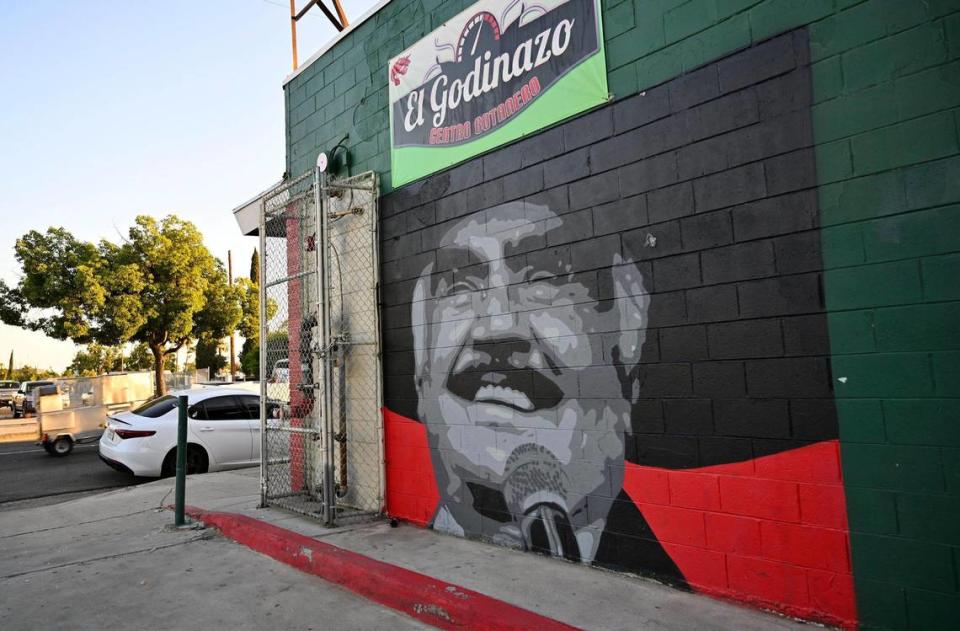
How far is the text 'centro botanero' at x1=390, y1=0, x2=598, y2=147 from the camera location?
15.6 feet

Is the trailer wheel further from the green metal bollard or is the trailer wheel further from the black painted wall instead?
the black painted wall

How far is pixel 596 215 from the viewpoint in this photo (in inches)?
177

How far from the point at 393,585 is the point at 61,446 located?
479 inches

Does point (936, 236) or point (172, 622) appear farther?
point (172, 622)

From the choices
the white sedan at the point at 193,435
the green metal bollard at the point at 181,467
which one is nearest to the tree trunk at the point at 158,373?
the white sedan at the point at 193,435

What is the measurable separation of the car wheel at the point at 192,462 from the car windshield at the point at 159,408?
23.2 inches

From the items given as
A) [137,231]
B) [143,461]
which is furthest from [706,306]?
[137,231]

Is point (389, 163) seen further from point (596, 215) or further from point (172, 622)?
point (172, 622)

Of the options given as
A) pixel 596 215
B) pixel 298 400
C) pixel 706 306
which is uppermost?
pixel 596 215

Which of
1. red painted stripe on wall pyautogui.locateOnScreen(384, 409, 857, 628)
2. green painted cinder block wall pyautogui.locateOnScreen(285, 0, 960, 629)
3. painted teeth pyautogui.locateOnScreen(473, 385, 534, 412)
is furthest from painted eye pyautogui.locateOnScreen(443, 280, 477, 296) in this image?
green painted cinder block wall pyautogui.locateOnScreen(285, 0, 960, 629)

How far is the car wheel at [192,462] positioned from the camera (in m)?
9.85

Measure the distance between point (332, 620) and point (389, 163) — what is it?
418cm

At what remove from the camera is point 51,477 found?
1077cm

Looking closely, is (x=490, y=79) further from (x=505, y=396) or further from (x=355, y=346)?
(x=355, y=346)
